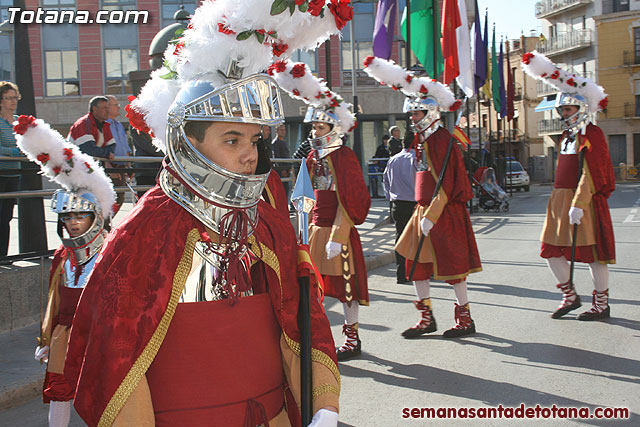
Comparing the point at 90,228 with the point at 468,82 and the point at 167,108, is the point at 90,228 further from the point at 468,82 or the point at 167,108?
the point at 468,82

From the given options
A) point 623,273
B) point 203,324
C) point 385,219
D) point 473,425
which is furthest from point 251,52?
point 385,219

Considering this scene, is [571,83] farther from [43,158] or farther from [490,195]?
[490,195]

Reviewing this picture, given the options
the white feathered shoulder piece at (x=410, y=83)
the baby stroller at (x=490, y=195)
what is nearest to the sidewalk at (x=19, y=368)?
the white feathered shoulder piece at (x=410, y=83)

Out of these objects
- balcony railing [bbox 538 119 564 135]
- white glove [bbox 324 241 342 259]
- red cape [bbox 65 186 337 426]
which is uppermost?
balcony railing [bbox 538 119 564 135]

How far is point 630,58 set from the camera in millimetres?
51125

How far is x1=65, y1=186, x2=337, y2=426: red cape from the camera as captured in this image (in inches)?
80.4

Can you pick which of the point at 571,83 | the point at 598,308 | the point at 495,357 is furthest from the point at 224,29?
the point at 598,308

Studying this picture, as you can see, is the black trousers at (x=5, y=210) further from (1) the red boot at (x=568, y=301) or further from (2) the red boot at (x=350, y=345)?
(1) the red boot at (x=568, y=301)

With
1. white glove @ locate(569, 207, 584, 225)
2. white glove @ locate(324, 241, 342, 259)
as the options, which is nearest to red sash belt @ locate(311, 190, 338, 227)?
white glove @ locate(324, 241, 342, 259)

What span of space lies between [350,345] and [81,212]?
8.60ft

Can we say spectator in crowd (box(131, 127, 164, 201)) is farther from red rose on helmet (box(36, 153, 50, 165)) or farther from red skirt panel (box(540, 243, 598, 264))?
red skirt panel (box(540, 243, 598, 264))

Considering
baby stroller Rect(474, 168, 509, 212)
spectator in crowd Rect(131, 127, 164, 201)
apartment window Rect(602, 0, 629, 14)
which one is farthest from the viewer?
apartment window Rect(602, 0, 629, 14)

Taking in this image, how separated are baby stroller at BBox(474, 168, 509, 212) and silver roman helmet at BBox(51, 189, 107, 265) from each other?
17.1 meters

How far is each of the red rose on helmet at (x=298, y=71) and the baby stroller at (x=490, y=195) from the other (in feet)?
49.4
